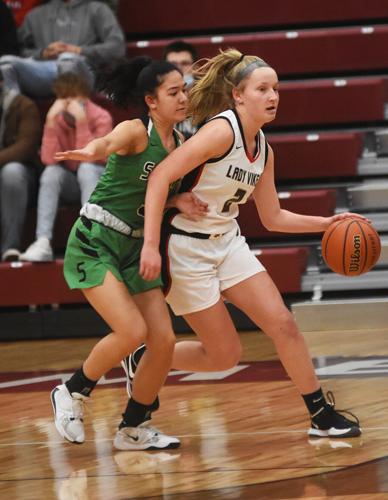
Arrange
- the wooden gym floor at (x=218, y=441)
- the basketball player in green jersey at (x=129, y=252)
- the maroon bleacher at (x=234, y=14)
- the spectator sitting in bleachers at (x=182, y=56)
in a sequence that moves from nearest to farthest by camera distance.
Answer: the wooden gym floor at (x=218, y=441)
the basketball player in green jersey at (x=129, y=252)
the spectator sitting in bleachers at (x=182, y=56)
the maroon bleacher at (x=234, y=14)

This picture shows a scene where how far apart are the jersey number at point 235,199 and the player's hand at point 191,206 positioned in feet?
0.28

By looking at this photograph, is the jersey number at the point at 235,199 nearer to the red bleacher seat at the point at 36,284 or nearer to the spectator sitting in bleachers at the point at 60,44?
the red bleacher seat at the point at 36,284

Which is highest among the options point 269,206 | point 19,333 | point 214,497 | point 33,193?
point 269,206

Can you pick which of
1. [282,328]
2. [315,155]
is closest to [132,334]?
[282,328]

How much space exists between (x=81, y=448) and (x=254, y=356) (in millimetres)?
Answer: 2224

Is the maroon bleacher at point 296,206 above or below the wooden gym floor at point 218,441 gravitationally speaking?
below

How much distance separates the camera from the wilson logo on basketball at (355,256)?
15.0ft

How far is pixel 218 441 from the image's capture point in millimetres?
4504

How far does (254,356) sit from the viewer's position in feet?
21.7

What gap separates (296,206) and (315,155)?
61 centimetres

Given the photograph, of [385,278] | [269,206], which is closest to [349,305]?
[385,278]

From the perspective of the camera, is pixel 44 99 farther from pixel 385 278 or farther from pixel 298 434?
pixel 298 434

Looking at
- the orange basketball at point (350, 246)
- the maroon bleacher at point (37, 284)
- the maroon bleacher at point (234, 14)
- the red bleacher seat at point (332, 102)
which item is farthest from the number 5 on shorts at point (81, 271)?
the maroon bleacher at point (234, 14)

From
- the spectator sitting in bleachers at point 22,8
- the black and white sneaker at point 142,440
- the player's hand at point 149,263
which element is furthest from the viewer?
the spectator sitting in bleachers at point 22,8
